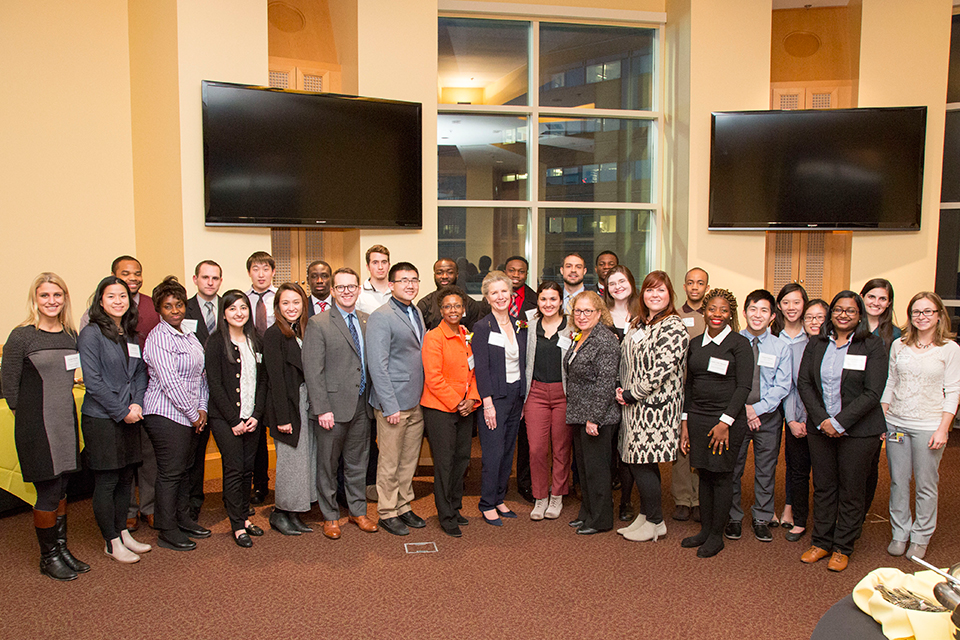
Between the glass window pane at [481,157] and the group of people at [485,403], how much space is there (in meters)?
3.16

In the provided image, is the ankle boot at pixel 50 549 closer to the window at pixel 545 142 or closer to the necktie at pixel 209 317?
the necktie at pixel 209 317

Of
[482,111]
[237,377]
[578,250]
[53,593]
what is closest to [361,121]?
[482,111]

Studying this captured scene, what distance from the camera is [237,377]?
4.04m

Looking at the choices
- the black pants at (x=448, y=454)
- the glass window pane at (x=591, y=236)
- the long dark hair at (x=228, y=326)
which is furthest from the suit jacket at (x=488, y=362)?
the glass window pane at (x=591, y=236)

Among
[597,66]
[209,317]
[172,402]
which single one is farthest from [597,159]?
[172,402]

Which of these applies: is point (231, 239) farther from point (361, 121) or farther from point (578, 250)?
point (578, 250)

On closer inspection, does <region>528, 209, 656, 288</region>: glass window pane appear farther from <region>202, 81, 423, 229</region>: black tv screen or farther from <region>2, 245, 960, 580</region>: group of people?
<region>2, 245, 960, 580</region>: group of people

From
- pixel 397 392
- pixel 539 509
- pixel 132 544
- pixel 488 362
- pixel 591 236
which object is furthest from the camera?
pixel 591 236

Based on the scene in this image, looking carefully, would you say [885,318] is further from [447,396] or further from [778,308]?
[447,396]

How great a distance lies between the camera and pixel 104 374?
3.69 m

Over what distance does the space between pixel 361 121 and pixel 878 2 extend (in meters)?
5.49

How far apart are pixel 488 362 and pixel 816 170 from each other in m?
4.75

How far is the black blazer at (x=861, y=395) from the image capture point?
12.2 feet

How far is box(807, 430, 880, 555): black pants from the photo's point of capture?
12.5 ft
